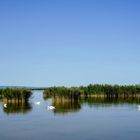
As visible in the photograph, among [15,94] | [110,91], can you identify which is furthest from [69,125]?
[110,91]

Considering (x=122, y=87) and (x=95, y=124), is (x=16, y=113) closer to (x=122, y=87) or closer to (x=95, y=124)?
(x=95, y=124)

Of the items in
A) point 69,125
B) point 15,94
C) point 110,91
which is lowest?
point 69,125

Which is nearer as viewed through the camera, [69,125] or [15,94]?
[69,125]

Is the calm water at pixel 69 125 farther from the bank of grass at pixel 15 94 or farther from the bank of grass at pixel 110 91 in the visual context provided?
the bank of grass at pixel 110 91

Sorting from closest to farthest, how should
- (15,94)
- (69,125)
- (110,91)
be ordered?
(69,125) → (15,94) → (110,91)

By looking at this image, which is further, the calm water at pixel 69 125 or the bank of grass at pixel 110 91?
the bank of grass at pixel 110 91

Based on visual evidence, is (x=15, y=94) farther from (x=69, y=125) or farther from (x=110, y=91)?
(x=69, y=125)

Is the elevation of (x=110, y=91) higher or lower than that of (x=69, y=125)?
higher

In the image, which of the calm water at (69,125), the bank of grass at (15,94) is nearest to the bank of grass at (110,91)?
the bank of grass at (15,94)

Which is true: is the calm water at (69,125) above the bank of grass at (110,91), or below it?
below

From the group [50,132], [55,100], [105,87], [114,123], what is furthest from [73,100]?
[50,132]

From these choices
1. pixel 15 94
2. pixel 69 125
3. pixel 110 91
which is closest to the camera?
pixel 69 125

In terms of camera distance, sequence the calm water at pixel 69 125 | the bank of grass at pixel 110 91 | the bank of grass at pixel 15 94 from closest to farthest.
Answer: the calm water at pixel 69 125 → the bank of grass at pixel 15 94 → the bank of grass at pixel 110 91

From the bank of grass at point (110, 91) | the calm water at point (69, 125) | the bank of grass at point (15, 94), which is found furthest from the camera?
the bank of grass at point (110, 91)
